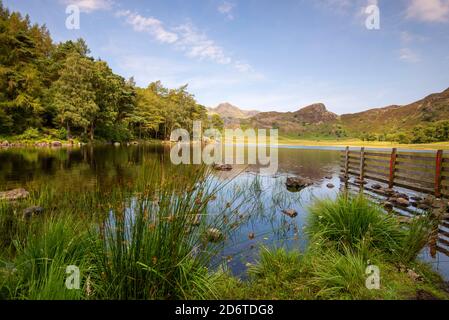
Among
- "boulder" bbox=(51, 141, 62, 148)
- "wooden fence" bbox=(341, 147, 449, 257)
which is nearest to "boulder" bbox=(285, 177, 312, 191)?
"wooden fence" bbox=(341, 147, 449, 257)

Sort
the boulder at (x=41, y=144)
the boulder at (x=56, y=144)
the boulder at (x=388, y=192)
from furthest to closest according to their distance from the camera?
the boulder at (x=56, y=144) → the boulder at (x=41, y=144) → the boulder at (x=388, y=192)

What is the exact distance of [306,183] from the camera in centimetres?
1141

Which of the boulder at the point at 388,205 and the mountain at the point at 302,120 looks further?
the mountain at the point at 302,120

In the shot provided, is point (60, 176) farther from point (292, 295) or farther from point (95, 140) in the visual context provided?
point (95, 140)

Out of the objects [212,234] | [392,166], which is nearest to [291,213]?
[212,234]

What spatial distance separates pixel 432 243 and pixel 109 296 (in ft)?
17.7

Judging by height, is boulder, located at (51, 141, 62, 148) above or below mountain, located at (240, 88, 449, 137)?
below

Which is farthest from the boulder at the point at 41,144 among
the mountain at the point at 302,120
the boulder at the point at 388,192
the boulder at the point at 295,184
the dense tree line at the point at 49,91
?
the mountain at the point at 302,120

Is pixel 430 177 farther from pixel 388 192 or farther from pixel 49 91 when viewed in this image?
pixel 49 91

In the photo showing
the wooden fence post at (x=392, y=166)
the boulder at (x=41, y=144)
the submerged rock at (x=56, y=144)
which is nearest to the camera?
the wooden fence post at (x=392, y=166)

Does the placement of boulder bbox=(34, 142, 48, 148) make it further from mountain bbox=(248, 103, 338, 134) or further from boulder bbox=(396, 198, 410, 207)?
mountain bbox=(248, 103, 338, 134)

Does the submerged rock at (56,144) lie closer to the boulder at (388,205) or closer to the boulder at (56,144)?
the boulder at (56,144)

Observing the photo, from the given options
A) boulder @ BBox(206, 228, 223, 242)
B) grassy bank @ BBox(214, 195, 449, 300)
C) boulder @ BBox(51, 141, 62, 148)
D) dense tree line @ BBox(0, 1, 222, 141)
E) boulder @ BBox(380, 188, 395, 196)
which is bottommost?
boulder @ BBox(380, 188, 395, 196)

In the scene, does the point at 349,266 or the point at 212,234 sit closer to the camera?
the point at 349,266
